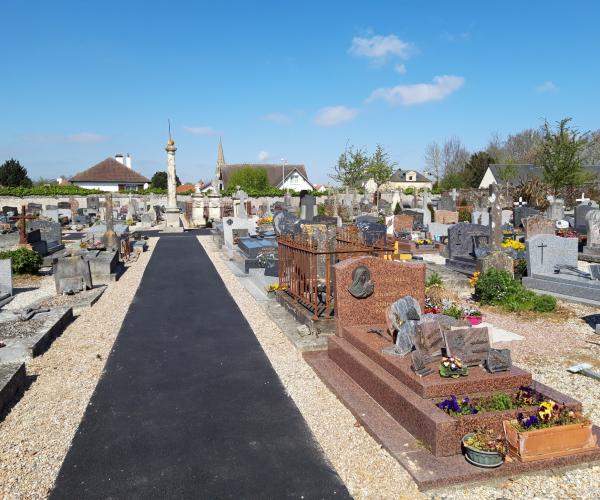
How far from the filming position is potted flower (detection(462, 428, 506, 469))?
438 centimetres

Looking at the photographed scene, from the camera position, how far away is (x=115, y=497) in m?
4.23

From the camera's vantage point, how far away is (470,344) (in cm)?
561

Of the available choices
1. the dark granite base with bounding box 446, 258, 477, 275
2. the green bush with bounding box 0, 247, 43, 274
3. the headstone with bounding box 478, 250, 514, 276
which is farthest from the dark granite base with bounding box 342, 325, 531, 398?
the green bush with bounding box 0, 247, 43, 274

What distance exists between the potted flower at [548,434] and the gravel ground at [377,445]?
180 millimetres

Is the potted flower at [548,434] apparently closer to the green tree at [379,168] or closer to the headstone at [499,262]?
the headstone at [499,262]

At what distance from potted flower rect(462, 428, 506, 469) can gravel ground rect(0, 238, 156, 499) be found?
3.73 meters

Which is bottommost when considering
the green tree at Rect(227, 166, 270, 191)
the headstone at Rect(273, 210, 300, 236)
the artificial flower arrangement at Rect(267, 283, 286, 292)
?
the artificial flower arrangement at Rect(267, 283, 286, 292)

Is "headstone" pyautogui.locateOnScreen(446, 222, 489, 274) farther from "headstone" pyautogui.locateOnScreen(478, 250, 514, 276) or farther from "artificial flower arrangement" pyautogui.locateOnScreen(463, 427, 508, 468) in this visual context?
"artificial flower arrangement" pyautogui.locateOnScreen(463, 427, 508, 468)

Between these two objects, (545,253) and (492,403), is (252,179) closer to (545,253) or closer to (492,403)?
(545,253)

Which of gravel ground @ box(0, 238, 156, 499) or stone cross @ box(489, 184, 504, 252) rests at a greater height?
stone cross @ box(489, 184, 504, 252)

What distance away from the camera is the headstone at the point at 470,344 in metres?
5.58

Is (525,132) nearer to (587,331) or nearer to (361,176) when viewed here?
(361,176)

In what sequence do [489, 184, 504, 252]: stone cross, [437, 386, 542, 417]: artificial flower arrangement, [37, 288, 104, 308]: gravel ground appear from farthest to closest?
[489, 184, 504, 252]: stone cross
[37, 288, 104, 308]: gravel ground
[437, 386, 542, 417]: artificial flower arrangement

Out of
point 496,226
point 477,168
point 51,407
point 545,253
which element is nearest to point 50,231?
point 51,407
